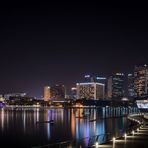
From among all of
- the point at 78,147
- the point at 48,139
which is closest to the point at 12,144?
the point at 48,139

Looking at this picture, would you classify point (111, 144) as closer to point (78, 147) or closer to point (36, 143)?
point (78, 147)

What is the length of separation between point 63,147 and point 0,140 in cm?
3191

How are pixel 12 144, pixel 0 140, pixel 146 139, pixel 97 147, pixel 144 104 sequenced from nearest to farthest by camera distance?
pixel 97 147, pixel 146 139, pixel 12 144, pixel 0 140, pixel 144 104

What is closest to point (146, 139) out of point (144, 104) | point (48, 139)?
point (48, 139)

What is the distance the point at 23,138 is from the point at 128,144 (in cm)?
3454

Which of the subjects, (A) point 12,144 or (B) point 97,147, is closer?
(B) point 97,147

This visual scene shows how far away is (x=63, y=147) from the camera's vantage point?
2495 cm

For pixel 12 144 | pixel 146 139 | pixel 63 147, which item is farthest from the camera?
pixel 12 144

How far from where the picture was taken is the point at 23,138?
188ft

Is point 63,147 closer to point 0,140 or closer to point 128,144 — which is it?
point 128,144

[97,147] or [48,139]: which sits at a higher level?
[97,147]

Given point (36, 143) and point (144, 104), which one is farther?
point (144, 104)

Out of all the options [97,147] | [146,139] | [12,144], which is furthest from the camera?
[12,144]

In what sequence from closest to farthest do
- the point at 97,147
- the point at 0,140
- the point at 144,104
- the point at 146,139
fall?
the point at 97,147, the point at 146,139, the point at 0,140, the point at 144,104
